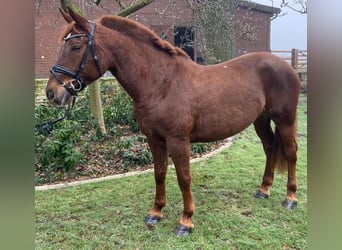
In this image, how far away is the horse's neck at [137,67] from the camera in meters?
2.19

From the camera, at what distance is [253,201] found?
308 cm

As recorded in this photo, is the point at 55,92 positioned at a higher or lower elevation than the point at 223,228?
higher

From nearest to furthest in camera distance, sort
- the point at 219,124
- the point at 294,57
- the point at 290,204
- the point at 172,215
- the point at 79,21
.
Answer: the point at 79,21
the point at 219,124
the point at 172,215
the point at 290,204
the point at 294,57

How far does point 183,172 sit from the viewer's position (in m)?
2.36

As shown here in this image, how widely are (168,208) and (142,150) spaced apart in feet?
4.85

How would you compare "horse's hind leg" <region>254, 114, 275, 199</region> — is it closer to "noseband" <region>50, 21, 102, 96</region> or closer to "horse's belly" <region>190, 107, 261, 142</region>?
"horse's belly" <region>190, 107, 261, 142</region>

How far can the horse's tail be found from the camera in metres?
3.04

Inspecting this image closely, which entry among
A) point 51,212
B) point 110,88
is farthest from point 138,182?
point 110,88

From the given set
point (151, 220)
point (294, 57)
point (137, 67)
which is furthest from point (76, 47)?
point (294, 57)

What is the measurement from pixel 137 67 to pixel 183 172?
2.88 ft

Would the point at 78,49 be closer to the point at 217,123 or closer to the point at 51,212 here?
the point at 217,123

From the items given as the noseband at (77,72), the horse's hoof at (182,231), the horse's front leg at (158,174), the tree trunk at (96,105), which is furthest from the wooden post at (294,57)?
the noseband at (77,72)

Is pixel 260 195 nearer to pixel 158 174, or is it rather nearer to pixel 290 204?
pixel 290 204
